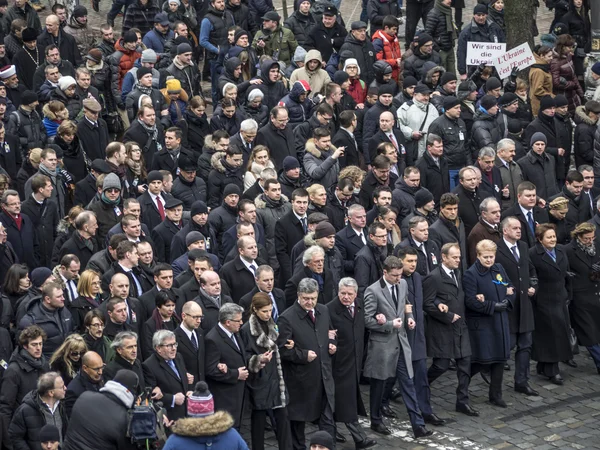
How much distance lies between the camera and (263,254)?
1504 centimetres

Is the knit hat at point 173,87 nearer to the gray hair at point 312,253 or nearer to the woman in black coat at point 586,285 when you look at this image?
the gray hair at point 312,253

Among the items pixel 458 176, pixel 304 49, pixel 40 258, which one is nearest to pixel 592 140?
pixel 458 176

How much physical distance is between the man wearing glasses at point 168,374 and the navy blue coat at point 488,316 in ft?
12.3

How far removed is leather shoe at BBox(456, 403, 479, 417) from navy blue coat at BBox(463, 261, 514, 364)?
0.54 metres

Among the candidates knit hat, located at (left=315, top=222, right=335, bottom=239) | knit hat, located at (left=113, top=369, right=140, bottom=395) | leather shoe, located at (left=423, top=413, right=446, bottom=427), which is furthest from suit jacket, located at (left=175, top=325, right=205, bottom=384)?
leather shoe, located at (left=423, top=413, right=446, bottom=427)

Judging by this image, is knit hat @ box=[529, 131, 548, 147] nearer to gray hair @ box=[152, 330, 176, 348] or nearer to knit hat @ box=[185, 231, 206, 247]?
knit hat @ box=[185, 231, 206, 247]

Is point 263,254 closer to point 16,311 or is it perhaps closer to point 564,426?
point 16,311

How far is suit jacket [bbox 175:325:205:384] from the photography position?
12977 millimetres

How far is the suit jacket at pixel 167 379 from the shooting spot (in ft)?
41.1

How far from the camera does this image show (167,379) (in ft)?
41.4

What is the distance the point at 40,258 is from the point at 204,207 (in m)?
2.23

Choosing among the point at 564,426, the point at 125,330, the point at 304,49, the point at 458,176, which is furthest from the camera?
the point at 304,49

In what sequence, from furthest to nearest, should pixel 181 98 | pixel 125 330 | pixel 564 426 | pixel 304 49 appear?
pixel 304 49 → pixel 181 98 → pixel 564 426 → pixel 125 330

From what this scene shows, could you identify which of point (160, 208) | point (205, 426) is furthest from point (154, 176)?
point (205, 426)
